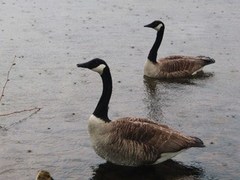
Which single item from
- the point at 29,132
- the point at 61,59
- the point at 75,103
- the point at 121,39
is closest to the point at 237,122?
the point at 75,103

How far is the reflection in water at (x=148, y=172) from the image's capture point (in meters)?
8.24

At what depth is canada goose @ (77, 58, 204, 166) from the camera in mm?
8312

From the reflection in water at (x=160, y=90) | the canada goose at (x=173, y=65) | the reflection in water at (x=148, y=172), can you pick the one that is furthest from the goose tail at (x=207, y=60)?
the reflection in water at (x=148, y=172)

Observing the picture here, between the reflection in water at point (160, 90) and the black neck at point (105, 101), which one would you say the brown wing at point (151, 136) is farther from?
the reflection in water at point (160, 90)

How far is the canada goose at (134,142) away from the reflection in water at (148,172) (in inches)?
5.9

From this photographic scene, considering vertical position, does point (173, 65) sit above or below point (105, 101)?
above

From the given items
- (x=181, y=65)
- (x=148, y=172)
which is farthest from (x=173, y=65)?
(x=148, y=172)

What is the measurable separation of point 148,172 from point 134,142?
588mm

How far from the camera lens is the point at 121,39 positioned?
52.7 feet

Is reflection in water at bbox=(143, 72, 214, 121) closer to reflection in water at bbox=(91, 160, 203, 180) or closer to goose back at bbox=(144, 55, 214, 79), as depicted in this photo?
goose back at bbox=(144, 55, 214, 79)

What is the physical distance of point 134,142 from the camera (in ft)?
27.4

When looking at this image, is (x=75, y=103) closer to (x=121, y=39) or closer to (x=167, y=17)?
(x=121, y=39)

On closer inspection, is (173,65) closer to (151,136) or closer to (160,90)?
(160,90)

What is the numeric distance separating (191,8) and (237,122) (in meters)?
11.4
